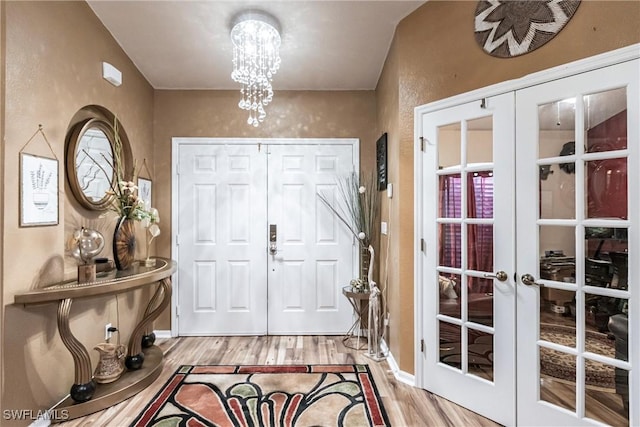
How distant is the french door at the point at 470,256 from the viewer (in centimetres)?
195

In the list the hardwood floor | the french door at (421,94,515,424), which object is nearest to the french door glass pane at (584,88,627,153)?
the french door at (421,94,515,424)

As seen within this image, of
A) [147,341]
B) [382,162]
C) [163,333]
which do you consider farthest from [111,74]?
[163,333]

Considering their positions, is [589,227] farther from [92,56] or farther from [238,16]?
[92,56]

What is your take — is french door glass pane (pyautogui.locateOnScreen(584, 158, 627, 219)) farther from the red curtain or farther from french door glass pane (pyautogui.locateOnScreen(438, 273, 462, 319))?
french door glass pane (pyautogui.locateOnScreen(438, 273, 462, 319))

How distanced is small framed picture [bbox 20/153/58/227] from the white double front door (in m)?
1.46

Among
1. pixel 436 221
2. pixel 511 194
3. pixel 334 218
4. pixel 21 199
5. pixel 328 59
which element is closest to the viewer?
pixel 21 199

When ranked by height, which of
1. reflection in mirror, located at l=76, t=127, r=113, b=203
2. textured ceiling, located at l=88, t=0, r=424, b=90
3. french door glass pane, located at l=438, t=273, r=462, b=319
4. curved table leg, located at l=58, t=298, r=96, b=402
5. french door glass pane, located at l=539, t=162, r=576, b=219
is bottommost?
curved table leg, located at l=58, t=298, r=96, b=402

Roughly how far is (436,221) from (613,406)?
1298mm

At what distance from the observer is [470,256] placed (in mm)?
2098

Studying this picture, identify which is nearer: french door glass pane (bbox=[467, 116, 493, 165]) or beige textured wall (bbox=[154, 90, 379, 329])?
french door glass pane (bbox=[467, 116, 493, 165])

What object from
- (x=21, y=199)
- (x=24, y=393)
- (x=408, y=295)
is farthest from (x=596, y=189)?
(x=24, y=393)

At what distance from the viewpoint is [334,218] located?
11.4ft

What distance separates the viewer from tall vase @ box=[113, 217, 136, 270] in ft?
7.73

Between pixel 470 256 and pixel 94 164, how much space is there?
9.08 feet
